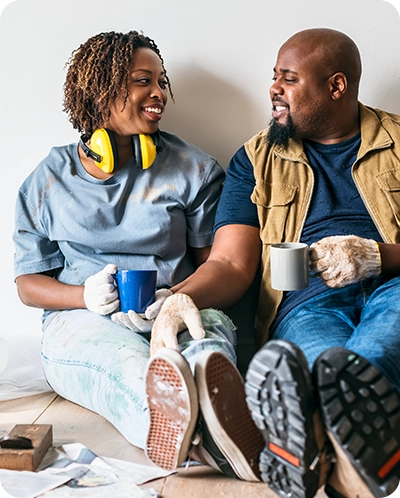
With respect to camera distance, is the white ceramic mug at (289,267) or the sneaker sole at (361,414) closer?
the sneaker sole at (361,414)

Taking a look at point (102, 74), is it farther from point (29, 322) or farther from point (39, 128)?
point (29, 322)

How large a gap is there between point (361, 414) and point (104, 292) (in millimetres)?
904

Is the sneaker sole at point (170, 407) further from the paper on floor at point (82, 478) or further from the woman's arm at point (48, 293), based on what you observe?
the woman's arm at point (48, 293)

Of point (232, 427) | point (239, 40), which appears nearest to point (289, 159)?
point (239, 40)

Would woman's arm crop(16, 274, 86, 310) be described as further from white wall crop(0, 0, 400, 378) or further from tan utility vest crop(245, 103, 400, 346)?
tan utility vest crop(245, 103, 400, 346)

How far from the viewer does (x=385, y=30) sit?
217 centimetres

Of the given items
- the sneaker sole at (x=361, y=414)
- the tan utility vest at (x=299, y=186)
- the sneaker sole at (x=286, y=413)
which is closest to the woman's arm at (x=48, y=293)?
the tan utility vest at (x=299, y=186)

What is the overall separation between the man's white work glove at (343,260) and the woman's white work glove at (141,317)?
1.39 ft

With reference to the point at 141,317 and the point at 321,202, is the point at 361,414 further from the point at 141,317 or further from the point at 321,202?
the point at 321,202

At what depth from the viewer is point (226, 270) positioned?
192 cm

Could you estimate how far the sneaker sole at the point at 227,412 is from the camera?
50.4 inches

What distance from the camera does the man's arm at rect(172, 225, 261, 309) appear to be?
1841 mm

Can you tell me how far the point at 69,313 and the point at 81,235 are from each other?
0.25 meters

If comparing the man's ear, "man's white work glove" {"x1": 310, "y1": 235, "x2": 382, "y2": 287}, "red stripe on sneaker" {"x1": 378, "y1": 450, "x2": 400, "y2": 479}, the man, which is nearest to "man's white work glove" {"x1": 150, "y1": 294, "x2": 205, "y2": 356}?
the man
